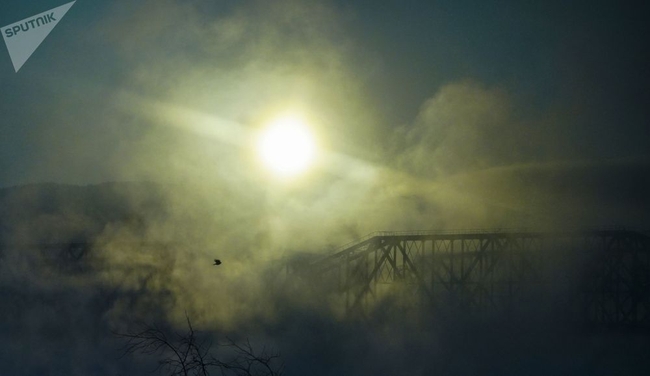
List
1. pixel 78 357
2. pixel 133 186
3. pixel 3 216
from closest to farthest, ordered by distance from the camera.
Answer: pixel 78 357 → pixel 3 216 → pixel 133 186

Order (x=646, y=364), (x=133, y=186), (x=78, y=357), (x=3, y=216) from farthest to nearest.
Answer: (x=133, y=186)
(x=3, y=216)
(x=646, y=364)
(x=78, y=357)

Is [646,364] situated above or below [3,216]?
below

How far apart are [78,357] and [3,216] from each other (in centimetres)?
3002

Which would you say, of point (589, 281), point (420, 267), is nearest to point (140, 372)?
point (420, 267)

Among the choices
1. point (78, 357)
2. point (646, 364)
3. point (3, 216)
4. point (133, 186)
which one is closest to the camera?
point (78, 357)

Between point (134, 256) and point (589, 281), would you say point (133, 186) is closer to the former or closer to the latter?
point (134, 256)

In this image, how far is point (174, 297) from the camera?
83500mm

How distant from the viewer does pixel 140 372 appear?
78.7 meters

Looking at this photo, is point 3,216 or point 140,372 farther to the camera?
point 3,216

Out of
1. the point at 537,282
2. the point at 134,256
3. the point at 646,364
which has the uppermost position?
the point at 134,256

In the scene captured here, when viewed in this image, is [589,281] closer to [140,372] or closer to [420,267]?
[420,267]

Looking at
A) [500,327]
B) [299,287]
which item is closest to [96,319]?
[299,287]

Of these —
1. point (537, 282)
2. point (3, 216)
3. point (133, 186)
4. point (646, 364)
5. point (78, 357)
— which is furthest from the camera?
point (133, 186)

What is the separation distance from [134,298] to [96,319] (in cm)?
470
